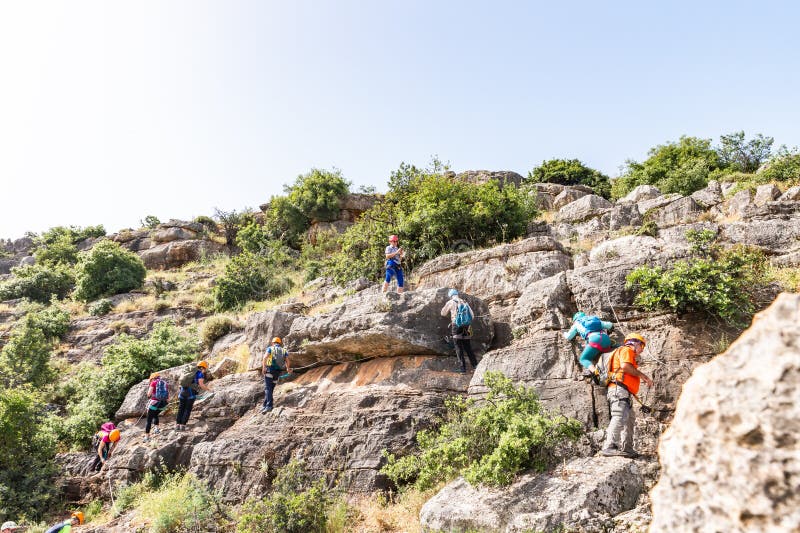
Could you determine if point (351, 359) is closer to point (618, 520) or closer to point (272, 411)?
point (272, 411)

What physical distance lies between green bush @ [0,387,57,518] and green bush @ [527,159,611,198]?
3355 cm

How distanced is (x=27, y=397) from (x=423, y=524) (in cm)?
1264

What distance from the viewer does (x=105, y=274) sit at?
3003cm

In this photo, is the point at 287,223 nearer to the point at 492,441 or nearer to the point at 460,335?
the point at 460,335

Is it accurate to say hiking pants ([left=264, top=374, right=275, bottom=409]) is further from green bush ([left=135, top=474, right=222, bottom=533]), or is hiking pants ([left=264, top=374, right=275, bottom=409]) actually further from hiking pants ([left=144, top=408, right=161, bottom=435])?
hiking pants ([left=144, top=408, right=161, bottom=435])

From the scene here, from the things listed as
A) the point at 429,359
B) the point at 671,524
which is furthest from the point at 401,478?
the point at 671,524

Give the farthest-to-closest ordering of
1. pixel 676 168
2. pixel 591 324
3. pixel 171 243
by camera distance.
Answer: pixel 171 243 < pixel 676 168 < pixel 591 324

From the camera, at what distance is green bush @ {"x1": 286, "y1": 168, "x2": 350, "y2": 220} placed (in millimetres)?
34156

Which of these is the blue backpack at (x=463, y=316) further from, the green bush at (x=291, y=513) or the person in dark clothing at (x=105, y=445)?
the person in dark clothing at (x=105, y=445)

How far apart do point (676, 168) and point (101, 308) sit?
3312 centimetres

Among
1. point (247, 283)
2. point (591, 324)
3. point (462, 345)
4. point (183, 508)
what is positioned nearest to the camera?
point (591, 324)

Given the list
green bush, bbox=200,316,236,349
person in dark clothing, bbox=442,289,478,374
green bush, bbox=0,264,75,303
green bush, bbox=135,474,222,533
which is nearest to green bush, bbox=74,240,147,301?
green bush, bbox=0,264,75,303

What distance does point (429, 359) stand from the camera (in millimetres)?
10500

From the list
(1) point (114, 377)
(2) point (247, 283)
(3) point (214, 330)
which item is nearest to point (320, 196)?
(2) point (247, 283)
